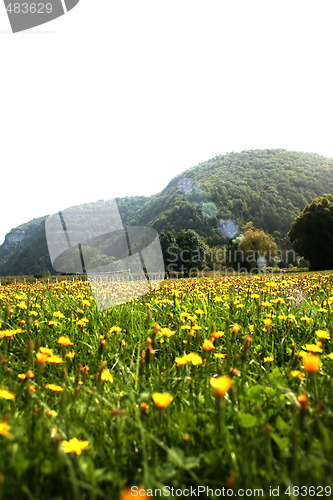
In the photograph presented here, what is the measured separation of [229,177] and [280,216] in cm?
2788

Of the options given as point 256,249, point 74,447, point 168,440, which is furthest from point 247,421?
point 256,249

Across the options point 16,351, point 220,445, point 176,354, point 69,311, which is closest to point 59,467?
point 220,445

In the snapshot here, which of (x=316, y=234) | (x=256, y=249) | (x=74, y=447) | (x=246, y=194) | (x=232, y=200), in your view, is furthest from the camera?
(x=246, y=194)

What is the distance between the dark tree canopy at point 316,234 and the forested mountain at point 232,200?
168 ft

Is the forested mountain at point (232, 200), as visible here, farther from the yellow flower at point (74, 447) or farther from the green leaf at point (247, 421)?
the green leaf at point (247, 421)

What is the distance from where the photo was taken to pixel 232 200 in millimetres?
101750

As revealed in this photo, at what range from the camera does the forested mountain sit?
302 feet

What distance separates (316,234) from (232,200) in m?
69.1

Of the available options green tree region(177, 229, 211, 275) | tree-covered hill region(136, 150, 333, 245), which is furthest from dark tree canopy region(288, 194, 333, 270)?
tree-covered hill region(136, 150, 333, 245)

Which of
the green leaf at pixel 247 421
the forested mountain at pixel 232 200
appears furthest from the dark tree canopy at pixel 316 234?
the forested mountain at pixel 232 200

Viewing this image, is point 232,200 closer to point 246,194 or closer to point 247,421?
point 246,194

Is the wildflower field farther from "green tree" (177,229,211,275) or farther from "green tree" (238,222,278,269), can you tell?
"green tree" (238,222,278,269)

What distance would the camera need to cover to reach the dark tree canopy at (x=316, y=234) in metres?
33.8

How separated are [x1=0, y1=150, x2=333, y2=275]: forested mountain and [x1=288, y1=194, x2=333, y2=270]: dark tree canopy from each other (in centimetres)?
5127
